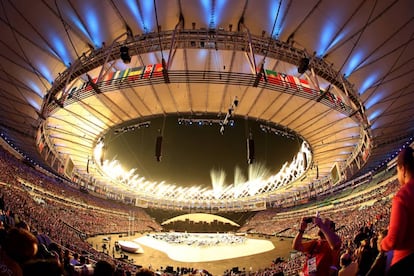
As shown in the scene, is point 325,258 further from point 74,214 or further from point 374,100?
point 74,214

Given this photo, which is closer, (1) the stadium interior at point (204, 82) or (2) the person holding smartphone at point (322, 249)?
(2) the person holding smartphone at point (322, 249)

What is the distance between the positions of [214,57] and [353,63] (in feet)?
26.5

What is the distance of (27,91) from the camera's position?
64.5 ft

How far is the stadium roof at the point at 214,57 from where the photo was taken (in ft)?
46.4

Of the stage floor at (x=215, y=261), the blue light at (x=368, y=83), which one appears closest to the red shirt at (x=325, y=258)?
the blue light at (x=368, y=83)

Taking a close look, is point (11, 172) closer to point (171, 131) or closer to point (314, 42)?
point (171, 131)

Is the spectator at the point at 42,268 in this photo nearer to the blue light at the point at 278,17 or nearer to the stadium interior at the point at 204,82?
the stadium interior at the point at 204,82

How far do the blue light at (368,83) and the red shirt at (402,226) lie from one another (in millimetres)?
17942

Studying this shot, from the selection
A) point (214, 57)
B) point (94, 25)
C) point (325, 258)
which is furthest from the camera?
point (214, 57)

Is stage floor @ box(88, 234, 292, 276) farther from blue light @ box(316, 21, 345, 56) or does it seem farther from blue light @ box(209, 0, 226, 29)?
blue light @ box(209, 0, 226, 29)

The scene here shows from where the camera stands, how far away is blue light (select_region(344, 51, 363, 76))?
16.3m

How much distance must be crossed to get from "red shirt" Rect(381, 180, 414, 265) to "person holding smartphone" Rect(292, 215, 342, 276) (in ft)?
5.38

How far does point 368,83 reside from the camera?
1816cm

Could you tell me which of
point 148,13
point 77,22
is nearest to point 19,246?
point 148,13
